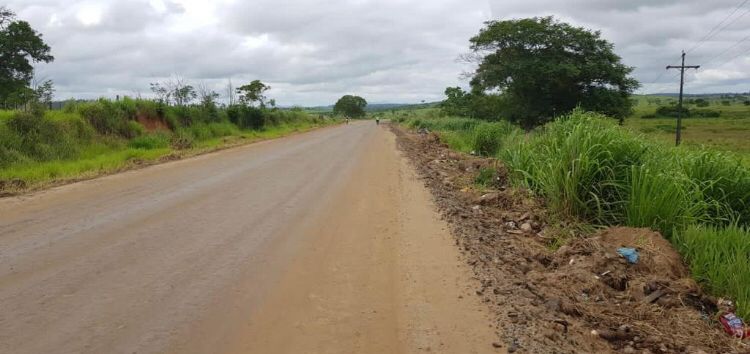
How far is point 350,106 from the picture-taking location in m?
142

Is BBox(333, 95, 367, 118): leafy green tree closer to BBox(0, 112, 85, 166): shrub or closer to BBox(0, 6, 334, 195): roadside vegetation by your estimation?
BBox(0, 6, 334, 195): roadside vegetation

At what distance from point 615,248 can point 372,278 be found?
2897 millimetres

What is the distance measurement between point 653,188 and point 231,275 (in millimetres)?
5307

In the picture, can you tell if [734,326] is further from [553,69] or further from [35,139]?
[553,69]

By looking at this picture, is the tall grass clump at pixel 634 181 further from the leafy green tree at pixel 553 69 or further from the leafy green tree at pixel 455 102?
the leafy green tree at pixel 455 102

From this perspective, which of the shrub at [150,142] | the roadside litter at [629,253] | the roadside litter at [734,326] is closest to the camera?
the roadside litter at [734,326]

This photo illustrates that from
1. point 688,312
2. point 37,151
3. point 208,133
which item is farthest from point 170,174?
point 208,133

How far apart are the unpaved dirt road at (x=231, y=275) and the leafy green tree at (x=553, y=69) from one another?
94.5ft

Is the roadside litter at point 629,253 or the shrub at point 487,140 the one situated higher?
the shrub at point 487,140

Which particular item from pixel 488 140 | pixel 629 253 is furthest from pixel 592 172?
pixel 488 140

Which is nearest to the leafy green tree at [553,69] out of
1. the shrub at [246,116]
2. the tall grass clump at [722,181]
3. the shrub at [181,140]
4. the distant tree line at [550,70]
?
the distant tree line at [550,70]

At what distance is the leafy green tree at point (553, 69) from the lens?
35.7 meters

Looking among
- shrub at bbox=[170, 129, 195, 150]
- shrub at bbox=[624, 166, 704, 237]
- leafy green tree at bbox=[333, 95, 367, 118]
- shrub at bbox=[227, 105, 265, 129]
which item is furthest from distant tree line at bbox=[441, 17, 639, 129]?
leafy green tree at bbox=[333, 95, 367, 118]

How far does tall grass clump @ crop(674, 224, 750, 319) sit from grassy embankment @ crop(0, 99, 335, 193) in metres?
10.8
